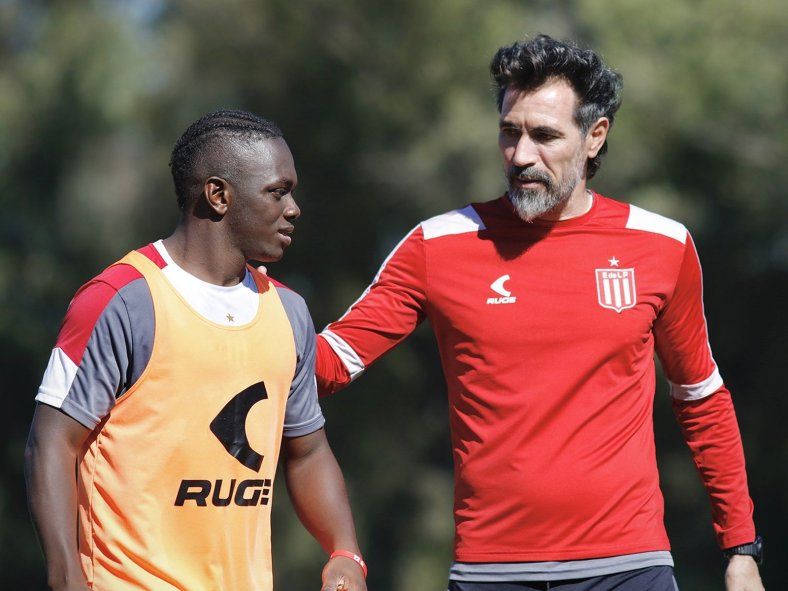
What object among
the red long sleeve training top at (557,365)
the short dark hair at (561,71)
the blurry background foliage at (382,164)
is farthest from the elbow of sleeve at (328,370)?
the blurry background foliage at (382,164)

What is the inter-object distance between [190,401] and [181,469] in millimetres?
157

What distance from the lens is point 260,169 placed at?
10.6 feet

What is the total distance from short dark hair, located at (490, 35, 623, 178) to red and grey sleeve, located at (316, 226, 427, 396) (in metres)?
0.54

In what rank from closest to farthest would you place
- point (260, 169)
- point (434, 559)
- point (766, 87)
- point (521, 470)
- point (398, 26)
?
1. point (260, 169)
2. point (521, 470)
3. point (766, 87)
4. point (398, 26)
5. point (434, 559)

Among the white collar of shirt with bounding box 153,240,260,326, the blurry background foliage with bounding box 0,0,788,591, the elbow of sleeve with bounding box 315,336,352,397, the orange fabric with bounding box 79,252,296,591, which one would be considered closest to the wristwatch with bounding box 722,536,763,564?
the elbow of sleeve with bounding box 315,336,352,397

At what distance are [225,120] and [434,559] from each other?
981 centimetres

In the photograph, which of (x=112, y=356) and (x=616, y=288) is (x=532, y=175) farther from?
(x=112, y=356)

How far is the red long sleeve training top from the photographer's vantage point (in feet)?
11.8

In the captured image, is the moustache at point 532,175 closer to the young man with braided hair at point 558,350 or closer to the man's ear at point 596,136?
the young man with braided hair at point 558,350

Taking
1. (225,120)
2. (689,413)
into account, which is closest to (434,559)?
(689,413)

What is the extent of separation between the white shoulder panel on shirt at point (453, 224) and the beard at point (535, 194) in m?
0.16

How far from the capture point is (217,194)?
323cm

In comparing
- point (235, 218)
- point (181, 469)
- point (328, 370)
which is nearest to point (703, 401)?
point (328, 370)

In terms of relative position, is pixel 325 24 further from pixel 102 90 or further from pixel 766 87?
pixel 766 87
